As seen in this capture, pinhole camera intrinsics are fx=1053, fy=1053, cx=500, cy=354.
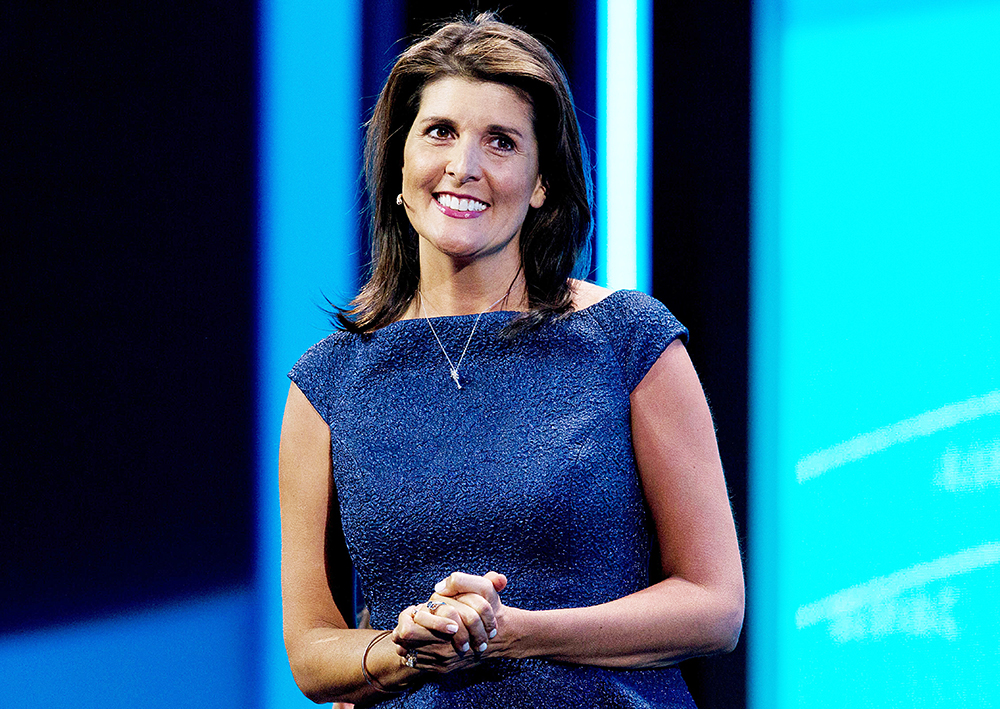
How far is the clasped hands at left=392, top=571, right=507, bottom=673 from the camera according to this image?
938mm

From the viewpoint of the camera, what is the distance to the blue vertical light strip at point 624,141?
1871mm

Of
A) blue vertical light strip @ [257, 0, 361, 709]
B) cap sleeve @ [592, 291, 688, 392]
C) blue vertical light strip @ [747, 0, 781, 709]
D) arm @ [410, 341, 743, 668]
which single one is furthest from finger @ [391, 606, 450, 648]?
blue vertical light strip @ [747, 0, 781, 709]

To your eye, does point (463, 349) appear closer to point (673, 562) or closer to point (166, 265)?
point (673, 562)

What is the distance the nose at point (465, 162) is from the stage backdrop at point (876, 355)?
77 centimetres

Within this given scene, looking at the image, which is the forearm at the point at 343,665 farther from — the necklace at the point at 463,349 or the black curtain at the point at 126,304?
the black curtain at the point at 126,304

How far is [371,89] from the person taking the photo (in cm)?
188

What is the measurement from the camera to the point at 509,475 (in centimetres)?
109

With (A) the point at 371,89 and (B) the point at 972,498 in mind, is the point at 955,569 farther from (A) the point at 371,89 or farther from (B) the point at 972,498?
(A) the point at 371,89

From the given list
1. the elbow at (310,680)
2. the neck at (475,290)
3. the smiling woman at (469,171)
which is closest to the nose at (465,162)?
the smiling woman at (469,171)

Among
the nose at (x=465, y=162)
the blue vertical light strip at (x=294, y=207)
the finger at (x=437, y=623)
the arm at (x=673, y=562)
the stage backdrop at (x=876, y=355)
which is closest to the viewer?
the finger at (x=437, y=623)

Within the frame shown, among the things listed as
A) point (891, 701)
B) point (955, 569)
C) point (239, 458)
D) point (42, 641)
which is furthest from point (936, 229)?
point (42, 641)

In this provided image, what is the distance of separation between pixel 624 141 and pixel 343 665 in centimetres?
112

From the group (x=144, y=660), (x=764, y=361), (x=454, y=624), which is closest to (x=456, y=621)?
(x=454, y=624)

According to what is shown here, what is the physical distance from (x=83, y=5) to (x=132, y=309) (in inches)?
16.4
